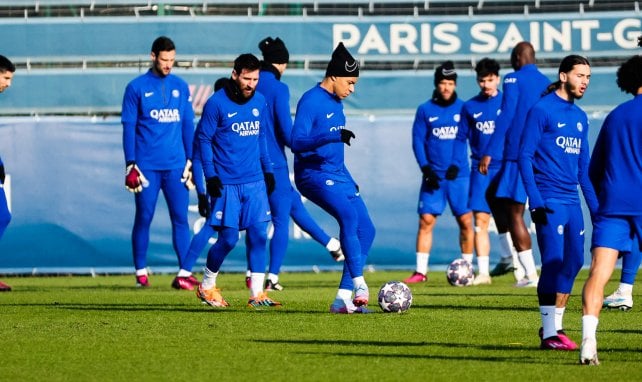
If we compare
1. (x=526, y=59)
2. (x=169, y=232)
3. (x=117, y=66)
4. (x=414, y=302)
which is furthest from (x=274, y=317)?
(x=117, y=66)

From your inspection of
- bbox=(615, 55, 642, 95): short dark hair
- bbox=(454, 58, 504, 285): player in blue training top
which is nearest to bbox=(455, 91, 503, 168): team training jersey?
bbox=(454, 58, 504, 285): player in blue training top

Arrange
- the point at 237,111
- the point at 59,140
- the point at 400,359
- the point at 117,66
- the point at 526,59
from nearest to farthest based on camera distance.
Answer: the point at 400,359 < the point at 237,111 < the point at 526,59 < the point at 59,140 < the point at 117,66

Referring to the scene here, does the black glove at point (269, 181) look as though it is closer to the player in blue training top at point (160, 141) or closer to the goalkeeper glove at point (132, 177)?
the goalkeeper glove at point (132, 177)

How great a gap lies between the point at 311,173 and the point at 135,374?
4.48 metres

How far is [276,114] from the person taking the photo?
15.4 m

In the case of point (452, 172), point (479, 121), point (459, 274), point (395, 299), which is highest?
point (479, 121)

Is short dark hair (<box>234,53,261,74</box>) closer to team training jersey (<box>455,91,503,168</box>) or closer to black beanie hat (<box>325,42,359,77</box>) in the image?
black beanie hat (<box>325,42,359,77</box>)

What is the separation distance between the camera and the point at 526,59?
52.9 feet

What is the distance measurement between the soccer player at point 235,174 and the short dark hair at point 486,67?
15.7 ft

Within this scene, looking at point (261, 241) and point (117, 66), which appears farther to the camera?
point (117, 66)

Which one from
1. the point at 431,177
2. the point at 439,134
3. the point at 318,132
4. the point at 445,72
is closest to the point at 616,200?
the point at 318,132

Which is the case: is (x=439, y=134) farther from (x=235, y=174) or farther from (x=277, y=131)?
(x=235, y=174)

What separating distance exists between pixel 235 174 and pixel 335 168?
994 mm

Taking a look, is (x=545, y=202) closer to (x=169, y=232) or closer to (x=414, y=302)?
(x=414, y=302)
